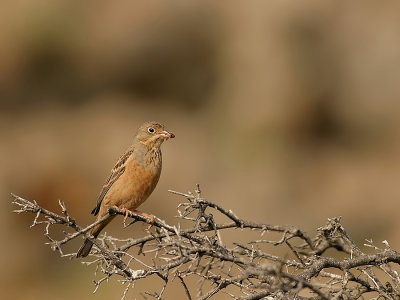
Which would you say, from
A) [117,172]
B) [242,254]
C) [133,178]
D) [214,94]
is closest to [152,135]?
[117,172]

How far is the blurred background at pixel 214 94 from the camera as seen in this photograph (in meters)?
17.5

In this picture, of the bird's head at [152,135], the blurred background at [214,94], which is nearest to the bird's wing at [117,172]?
the bird's head at [152,135]

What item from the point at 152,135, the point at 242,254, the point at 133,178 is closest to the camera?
the point at 242,254

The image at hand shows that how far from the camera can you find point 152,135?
28.5ft

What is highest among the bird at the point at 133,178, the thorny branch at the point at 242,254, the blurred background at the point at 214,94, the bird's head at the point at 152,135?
the blurred background at the point at 214,94

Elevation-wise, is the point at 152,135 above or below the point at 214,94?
below

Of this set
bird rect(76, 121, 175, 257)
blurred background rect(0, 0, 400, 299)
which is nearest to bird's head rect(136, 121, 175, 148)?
bird rect(76, 121, 175, 257)

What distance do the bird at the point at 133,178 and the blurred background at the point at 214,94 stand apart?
8.55m

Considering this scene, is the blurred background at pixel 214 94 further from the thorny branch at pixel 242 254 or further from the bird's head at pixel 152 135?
the thorny branch at pixel 242 254

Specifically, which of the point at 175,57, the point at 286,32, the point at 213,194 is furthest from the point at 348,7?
the point at 213,194

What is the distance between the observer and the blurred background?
17.5 metres

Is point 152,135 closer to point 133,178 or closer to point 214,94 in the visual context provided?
point 133,178

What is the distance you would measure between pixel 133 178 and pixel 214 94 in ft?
34.9

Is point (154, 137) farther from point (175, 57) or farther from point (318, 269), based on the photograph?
point (175, 57)
